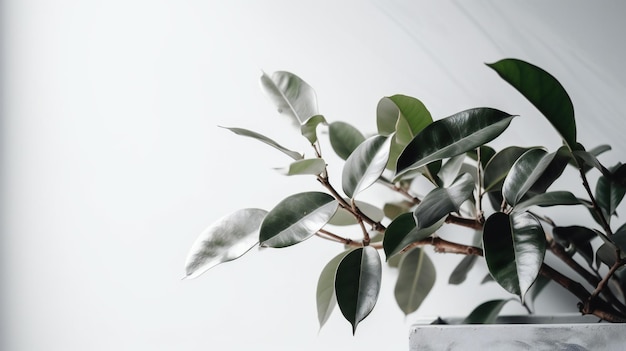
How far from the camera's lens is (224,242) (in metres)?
0.73

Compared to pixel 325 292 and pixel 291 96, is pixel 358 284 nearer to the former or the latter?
pixel 325 292

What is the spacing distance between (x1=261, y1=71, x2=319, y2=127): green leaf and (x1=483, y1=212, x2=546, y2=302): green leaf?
299 millimetres

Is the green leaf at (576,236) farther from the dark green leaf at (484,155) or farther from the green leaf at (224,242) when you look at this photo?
the green leaf at (224,242)

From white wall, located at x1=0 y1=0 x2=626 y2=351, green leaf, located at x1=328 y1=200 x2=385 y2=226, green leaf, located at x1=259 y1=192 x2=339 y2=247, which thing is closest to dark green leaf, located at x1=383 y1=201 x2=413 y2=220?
green leaf, located at x1=328 y1=200 x2=385 y2=226

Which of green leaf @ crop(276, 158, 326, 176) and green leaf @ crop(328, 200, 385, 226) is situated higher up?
green leaf @ crop(276, 158, 326, 176)

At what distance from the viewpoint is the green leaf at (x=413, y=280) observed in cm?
93

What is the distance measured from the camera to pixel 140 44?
121 centimetres

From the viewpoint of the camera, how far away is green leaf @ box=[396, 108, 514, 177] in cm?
65

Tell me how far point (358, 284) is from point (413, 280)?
29 centimetres

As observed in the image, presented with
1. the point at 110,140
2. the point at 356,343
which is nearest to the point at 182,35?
the point at 110,140

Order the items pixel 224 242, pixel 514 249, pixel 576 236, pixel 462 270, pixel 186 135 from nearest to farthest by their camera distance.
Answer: pixel 514 249 → pixel 224 242 → pixel 576 236 → pixel 462 270 → pixel 186 135

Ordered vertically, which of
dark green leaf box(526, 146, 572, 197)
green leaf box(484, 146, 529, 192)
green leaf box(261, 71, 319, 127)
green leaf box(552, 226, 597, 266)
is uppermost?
green leaf box(261, 71, 319, 127)

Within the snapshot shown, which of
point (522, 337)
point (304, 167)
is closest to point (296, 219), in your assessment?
point (304, 167)

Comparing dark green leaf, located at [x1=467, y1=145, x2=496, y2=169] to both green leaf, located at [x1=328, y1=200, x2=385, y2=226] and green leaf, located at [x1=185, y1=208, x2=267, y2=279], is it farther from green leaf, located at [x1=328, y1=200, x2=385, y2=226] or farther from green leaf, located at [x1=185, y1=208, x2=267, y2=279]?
green leaf, located at [x1=185, y1=208, x2=267, y2=279]
